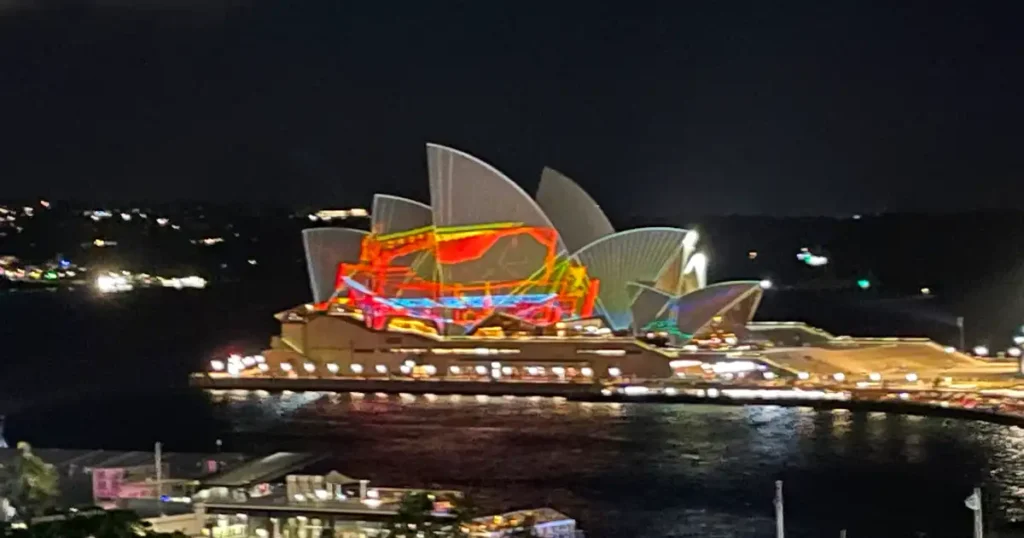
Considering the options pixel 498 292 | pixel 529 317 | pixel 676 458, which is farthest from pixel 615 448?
pixel 498 292

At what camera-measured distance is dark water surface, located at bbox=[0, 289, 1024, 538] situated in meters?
13.9

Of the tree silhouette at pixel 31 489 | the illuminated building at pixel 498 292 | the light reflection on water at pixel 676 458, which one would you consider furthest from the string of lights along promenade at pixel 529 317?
the tree silhouette at pixel 31 489

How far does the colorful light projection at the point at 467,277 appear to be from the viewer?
25.4 meters

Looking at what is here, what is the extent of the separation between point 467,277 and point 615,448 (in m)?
8.69

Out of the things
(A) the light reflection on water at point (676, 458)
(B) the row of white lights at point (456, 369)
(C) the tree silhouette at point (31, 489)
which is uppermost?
(B) the row of white lights at point (456, 369)

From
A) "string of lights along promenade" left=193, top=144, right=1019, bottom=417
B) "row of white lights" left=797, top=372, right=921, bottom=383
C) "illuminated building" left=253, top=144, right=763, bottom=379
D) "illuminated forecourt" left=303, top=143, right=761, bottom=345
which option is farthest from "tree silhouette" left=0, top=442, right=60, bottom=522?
"illuminated forecourt" left=303, top=143, right=761, bottom=345

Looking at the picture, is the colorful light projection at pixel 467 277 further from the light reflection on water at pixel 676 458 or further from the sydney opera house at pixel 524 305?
the light reflection on water at pixel 676 458

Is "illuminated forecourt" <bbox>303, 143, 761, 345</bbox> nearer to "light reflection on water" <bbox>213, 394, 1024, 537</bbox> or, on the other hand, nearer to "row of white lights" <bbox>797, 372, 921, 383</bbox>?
"row of white lights" <bbox>797, 372, 921, 383</bbox>

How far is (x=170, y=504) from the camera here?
11359mm

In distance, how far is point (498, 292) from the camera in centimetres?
2597

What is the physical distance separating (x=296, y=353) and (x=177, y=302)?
1062 inches

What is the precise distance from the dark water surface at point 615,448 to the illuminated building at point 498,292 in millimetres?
1519

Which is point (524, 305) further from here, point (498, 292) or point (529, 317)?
point (498, 292)

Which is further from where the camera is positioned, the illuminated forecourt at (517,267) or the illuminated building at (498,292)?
the illuminated forecourt at (517,267)
